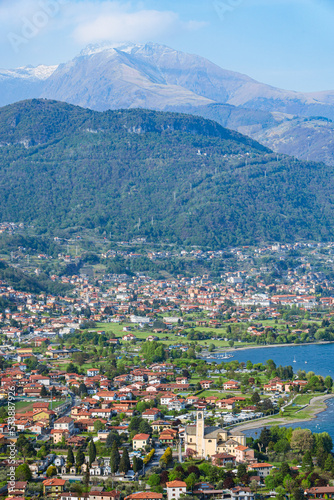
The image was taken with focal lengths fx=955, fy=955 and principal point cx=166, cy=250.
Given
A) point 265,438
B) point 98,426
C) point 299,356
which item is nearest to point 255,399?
point 265,438

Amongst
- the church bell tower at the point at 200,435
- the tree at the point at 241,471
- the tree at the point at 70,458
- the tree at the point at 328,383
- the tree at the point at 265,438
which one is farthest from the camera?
the tree at the point at 328,383

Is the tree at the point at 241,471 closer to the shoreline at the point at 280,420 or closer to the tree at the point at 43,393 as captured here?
the shoreline at the point at 280,420

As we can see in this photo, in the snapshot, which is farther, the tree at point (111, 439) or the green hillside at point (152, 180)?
the green hillside at point (152, 180)

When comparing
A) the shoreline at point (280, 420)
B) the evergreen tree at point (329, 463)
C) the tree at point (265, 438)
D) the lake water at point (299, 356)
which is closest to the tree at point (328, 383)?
the lake water at point (299, 356)

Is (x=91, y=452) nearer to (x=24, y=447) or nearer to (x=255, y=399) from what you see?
(x=24, y=447)

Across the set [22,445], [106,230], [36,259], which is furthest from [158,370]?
[106,230]

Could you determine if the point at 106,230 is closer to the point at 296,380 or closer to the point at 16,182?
the point at 16,182
